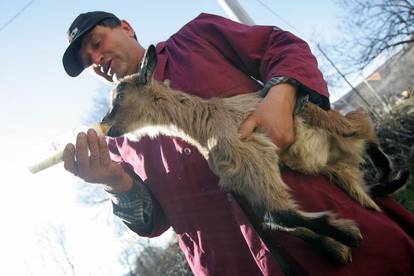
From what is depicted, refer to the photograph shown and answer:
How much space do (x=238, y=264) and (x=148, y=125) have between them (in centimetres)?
118

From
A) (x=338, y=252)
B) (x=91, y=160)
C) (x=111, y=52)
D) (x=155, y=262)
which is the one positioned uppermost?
(x=111, y=52)

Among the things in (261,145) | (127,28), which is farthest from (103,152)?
(127,28)

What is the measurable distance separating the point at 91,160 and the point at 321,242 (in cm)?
152

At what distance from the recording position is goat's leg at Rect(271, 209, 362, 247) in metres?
1.99

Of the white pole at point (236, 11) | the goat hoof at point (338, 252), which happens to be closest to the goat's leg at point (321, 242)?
the goat hoof at point (338, 252)

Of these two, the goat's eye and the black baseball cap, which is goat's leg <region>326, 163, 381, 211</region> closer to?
the goat's eye

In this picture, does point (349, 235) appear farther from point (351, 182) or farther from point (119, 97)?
point (119, 97)

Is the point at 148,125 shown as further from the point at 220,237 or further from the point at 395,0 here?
the point at 395,0

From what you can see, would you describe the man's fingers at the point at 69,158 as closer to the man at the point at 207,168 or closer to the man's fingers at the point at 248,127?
the man at the point at 207,168

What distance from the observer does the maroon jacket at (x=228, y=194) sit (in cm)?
202

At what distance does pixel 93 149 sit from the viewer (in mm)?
2539

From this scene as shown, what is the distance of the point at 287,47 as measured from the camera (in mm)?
2424

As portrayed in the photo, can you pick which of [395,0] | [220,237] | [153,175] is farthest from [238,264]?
[395,0]

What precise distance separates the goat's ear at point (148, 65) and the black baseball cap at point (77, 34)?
553 millimetres
